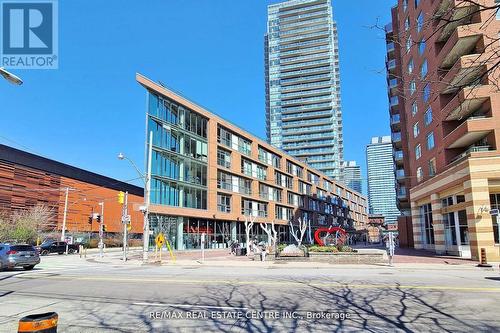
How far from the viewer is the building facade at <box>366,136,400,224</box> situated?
11244 cm

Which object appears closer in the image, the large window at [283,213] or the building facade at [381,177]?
the large window at [283,213]

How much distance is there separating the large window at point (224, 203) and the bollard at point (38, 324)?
51541 mm

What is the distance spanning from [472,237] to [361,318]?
76.0 feet

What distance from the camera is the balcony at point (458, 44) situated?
97.5ft

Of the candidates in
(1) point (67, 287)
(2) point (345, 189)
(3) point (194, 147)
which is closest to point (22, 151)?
(3) point (194, 147)

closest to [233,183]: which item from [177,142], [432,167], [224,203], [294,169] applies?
[224,203]

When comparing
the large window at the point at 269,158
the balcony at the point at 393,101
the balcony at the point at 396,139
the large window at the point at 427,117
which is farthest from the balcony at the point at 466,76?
the large window at the point at 269,158

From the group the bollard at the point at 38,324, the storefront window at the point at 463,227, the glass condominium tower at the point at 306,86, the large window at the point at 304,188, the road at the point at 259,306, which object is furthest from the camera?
the glass condominium tower at the point at 306,86

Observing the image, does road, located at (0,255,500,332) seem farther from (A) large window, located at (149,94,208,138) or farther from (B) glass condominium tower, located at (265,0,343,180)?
(B) glass condominium tower, located at (265,0,343,180)

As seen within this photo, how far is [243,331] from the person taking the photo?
764 centimetres

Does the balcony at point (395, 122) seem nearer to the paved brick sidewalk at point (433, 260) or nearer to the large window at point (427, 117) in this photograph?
the large window at point (427, 117)

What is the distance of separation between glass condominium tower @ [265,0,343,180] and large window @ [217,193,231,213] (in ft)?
301

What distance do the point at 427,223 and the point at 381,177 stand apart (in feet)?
208

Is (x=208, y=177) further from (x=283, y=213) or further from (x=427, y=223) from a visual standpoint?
(x=283, y=213)
